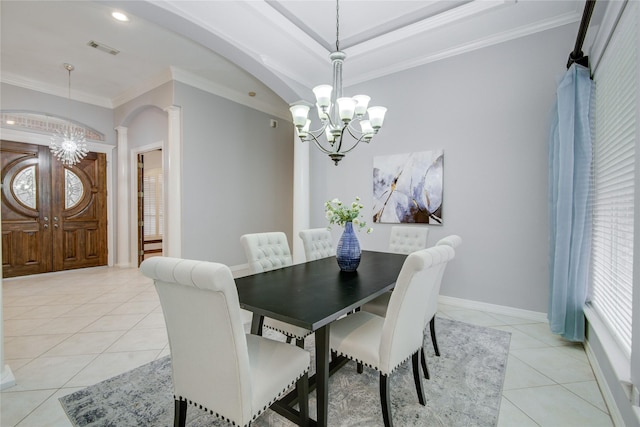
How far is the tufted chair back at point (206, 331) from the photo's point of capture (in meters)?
1.04

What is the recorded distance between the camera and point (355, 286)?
6.07 feet

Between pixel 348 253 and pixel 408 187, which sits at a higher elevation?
pixel 408 187

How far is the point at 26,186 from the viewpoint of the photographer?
4863 mm

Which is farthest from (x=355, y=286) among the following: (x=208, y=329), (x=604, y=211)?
(x=604, y=211)

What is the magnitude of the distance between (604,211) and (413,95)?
2360mm

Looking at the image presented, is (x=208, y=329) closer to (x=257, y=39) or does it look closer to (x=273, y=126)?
(x=257, y=39)

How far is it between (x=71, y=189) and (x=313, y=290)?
229 inches

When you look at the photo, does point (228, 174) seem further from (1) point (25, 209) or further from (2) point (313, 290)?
(2) point (313, 290)

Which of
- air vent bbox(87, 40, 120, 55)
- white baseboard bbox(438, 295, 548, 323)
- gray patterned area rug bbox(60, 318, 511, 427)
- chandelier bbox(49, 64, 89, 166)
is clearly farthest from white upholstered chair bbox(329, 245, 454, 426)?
chandelier bbox(49, 64, 89, 166)

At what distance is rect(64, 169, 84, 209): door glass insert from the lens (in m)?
5.25

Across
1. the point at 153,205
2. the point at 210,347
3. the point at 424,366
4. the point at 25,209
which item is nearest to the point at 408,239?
the point at 424,366

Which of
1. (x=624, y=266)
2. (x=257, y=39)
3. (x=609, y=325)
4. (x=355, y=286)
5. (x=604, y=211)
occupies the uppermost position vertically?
(x=257, y=39)

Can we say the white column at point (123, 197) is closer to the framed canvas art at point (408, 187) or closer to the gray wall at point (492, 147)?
the gray wall at point (492, 147)

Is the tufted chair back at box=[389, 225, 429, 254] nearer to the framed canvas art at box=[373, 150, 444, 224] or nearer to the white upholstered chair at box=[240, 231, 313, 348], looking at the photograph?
the framed canvas art at box=[373, 150, 444, 224]
